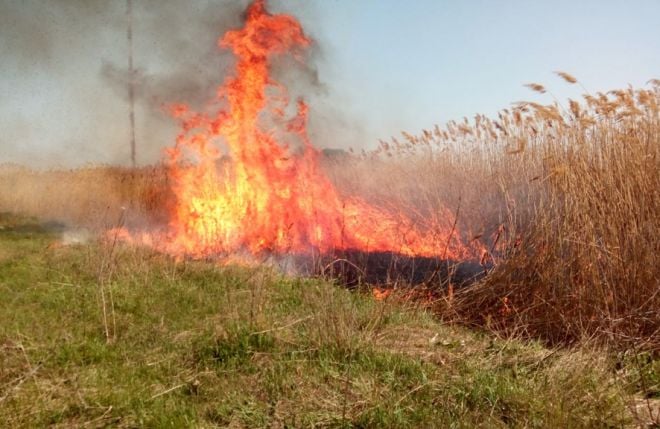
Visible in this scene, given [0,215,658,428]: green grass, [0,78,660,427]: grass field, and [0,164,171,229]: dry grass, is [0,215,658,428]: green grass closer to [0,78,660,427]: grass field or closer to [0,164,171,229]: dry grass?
[0,78,660,427]: grass field

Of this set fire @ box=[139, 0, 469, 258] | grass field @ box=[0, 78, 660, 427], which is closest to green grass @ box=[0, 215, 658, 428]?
grass field @ box=[0, 78, 660, 427]

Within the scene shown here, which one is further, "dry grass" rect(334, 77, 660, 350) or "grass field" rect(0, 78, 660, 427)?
"dry grass" rect(334, 77, 660, 350)

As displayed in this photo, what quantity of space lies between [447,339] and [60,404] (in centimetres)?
298

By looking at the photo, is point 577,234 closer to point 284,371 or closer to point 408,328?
point 408,328

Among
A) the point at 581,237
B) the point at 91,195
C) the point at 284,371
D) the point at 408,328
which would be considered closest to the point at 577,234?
the point at 581,237

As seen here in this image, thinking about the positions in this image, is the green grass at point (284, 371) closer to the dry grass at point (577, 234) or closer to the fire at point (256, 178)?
the dry grass at point (577, 234)

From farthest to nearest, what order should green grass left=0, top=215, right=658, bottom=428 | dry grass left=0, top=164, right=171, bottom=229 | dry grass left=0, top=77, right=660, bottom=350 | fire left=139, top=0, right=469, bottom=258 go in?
dry grass left=0, top=164, right=171, bottom=229 → fire left=139, top=0, right=469, bottom=258 → dry grass left=0, top=77, right=660, bottom=350 → green grass left=0, top=215, right=658, bottom=428

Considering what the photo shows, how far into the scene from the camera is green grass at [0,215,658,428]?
3262mm

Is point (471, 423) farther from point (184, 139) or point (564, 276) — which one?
point (184, 139)

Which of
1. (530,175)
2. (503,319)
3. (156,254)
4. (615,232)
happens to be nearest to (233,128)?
(156,254)

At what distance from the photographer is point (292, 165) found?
970cm

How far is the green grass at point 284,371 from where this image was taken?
10.7ft

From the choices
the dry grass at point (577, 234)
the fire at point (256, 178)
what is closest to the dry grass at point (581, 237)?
the dry grass at point (577, 234)

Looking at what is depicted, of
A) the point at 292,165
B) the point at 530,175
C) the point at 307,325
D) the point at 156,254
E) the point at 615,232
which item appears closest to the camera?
the point at 307,325
